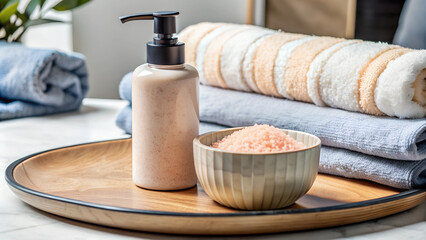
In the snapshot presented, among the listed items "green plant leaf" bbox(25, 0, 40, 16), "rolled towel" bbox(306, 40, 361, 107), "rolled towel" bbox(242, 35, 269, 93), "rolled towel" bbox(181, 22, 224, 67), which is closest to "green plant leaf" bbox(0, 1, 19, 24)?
"green plant leaf" bbox(25, 0, 40, 16)

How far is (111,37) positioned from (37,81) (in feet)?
0.79

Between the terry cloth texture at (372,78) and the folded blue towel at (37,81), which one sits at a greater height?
the terry cloth texture at (372,78)

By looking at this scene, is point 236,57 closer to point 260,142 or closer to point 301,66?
point 301,66

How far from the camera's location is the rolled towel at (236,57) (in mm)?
727

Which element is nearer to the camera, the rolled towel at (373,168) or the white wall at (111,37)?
the rolled towel at (373,168)

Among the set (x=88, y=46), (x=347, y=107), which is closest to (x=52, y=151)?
(x=347, y=107)

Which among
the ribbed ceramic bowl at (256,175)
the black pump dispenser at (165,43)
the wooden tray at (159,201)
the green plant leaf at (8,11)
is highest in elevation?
the black pump dispenser at (165,43)

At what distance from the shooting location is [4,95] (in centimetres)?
104

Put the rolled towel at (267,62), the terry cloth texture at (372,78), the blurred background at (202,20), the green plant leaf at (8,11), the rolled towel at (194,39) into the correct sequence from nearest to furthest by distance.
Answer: the terry cloth texture at (372,78), the rolled towel at (267,62), the rolled towel at (194,39), the blurred background at (202,20), the green plant leaf at (8,11)

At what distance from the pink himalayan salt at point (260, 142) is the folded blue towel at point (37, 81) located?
1.77ft

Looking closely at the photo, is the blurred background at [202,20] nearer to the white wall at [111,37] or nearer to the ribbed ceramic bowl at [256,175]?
the white wall at [111,37]

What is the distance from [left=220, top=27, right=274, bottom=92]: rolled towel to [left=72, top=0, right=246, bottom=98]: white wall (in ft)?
1.14

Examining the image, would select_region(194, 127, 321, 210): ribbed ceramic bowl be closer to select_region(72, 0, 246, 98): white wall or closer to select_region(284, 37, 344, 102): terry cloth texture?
select_region(284, 37, 344, 102): terry cloth texture

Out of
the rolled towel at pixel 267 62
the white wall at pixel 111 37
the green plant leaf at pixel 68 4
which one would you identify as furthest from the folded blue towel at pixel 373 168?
the green plant leaf at pixel 68 4
